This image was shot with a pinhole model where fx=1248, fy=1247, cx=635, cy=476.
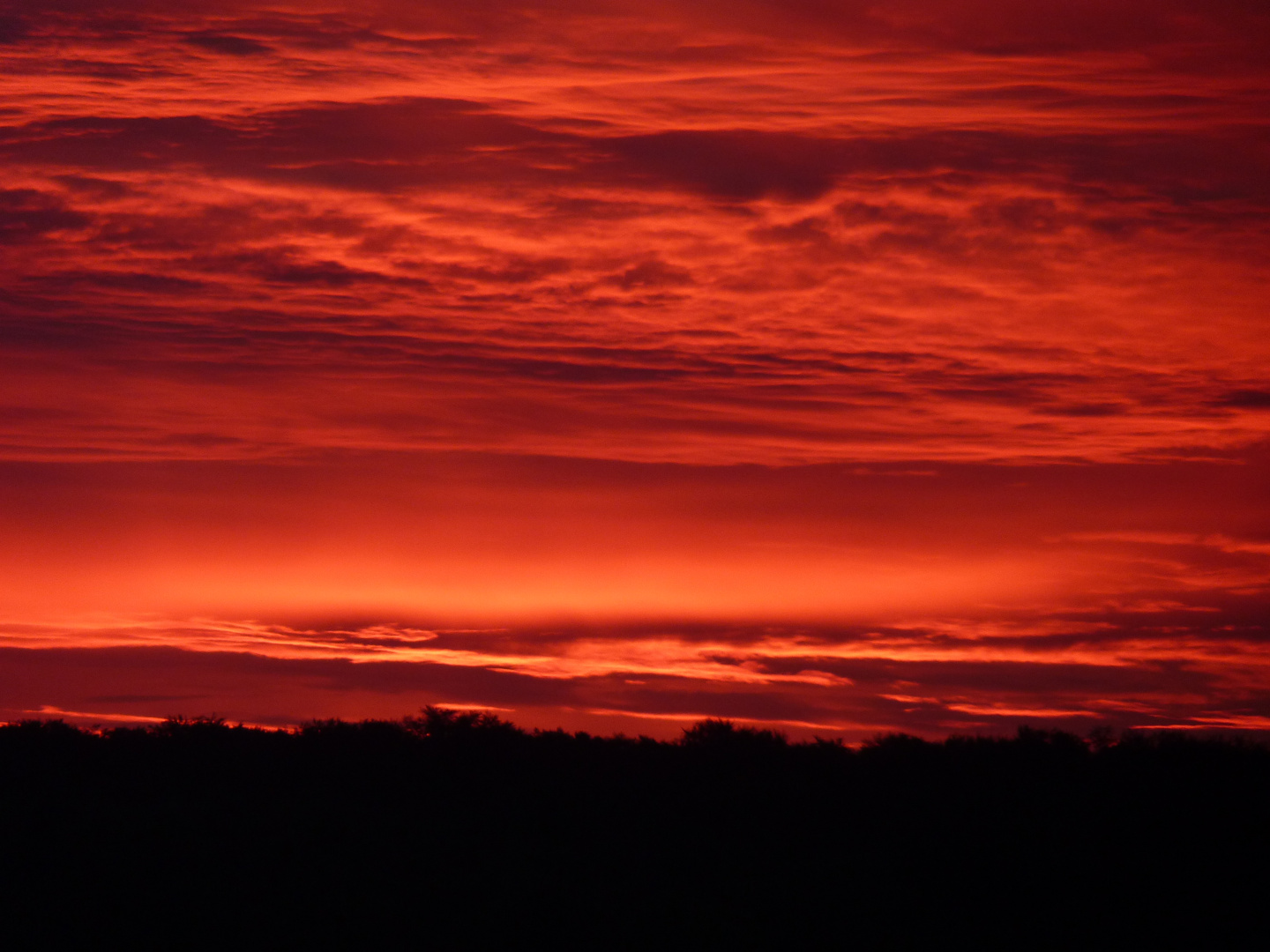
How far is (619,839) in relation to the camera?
1694 centimetres

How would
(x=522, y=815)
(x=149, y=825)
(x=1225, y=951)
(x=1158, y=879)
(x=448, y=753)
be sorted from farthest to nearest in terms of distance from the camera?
(x=448, y=753)
(x=522, y=815)
(x=149, y=825)
(x=1158, y=879)
(x=1225, y=951)

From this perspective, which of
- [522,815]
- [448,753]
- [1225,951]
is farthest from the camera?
[448,753]

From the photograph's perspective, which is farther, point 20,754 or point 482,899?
point 20,754

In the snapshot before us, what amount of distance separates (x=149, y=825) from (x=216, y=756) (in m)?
3.26

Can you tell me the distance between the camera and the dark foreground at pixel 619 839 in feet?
47.2

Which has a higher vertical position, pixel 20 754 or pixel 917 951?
pixel 20 754

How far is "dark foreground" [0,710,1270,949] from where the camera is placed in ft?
47.2

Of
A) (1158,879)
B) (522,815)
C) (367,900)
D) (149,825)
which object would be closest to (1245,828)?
(1158,879)

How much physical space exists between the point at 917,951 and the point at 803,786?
438 cm

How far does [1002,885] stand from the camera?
15.5 meters

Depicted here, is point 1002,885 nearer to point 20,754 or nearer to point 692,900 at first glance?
point 692,900

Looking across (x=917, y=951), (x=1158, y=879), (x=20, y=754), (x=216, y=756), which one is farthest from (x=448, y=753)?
(x=1158, y=879)

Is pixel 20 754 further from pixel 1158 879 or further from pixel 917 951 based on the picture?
pixel 1158 879

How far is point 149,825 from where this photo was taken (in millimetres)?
16484
